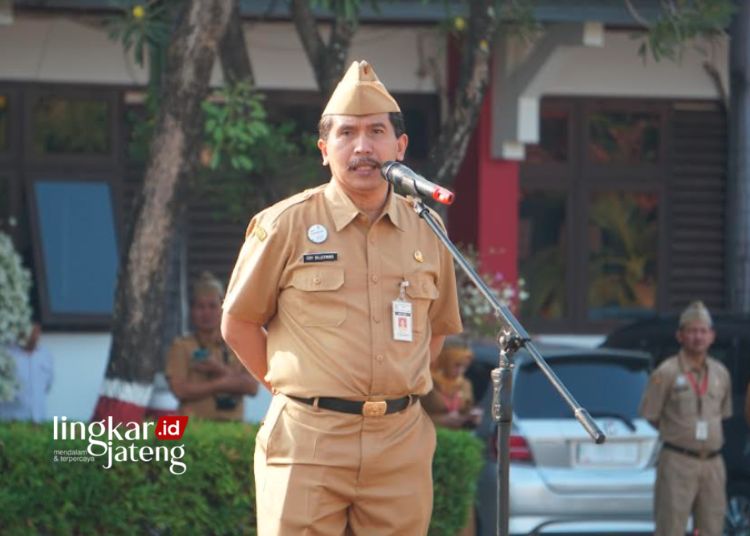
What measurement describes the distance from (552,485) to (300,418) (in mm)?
5186

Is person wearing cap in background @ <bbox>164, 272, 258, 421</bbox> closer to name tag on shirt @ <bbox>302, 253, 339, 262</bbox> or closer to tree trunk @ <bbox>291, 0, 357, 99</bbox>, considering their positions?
tree trunk @ <bbox>291, 0, 357, 99</bbox>

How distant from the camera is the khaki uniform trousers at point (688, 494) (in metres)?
11.2

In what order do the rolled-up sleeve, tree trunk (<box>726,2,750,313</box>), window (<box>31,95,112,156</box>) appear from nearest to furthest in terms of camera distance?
the rolled-up sleeve, window (<box>31,95,112,156</box>), tree trunk (<box>726,2,750,313</box>)

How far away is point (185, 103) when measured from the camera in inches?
412

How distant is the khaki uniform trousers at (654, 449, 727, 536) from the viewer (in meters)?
11.2

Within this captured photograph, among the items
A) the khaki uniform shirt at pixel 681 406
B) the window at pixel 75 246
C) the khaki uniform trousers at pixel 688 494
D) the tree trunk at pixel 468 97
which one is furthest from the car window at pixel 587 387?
the window at pixel 75 246

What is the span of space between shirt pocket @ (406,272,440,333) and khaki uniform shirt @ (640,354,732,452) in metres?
5.53

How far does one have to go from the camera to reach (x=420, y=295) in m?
5.80

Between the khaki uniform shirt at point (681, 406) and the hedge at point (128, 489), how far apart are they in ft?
A: 11.5

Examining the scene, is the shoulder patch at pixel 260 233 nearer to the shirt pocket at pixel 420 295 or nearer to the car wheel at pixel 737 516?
the shirt pocket at pixel 420 295

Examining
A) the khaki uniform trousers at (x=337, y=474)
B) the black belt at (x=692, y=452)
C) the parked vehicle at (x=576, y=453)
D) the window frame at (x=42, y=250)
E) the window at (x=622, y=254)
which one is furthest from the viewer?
the window at (x=622, y=254)

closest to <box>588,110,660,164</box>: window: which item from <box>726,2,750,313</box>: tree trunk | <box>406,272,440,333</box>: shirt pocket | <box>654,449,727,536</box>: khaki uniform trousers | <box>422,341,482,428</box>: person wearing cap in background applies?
<box>726,2,750,313</box>: tree trunk

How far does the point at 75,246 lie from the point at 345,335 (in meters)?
9.12

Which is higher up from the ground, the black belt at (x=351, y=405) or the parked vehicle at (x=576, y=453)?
the black belt at (x=351, y=405)
